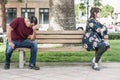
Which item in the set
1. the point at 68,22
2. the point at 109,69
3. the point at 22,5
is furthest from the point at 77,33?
the point at 22,5

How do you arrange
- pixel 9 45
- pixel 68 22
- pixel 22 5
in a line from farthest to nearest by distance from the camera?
1. pixel 22 5
2. pixel 68 22
3. pixel 9 45

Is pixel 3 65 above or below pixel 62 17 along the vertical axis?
below

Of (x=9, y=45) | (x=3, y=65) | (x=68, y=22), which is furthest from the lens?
(x=68, y=22)

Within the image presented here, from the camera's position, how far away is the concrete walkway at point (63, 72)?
29.7 feet

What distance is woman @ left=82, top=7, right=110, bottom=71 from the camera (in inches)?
402

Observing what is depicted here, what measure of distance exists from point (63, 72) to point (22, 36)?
1.31 m

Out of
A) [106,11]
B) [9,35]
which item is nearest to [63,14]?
[9,35]

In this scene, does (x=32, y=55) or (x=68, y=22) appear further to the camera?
(x=68, y=22)

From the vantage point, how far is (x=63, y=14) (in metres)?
16.8

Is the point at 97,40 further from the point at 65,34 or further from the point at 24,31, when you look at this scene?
the point at 24,31

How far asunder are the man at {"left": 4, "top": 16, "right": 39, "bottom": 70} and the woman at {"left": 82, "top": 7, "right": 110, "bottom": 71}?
1.31m

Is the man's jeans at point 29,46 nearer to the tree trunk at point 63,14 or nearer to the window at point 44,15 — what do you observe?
the tree trunk at point 63,14

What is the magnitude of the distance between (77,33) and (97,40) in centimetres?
71

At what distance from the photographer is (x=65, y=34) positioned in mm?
10914
